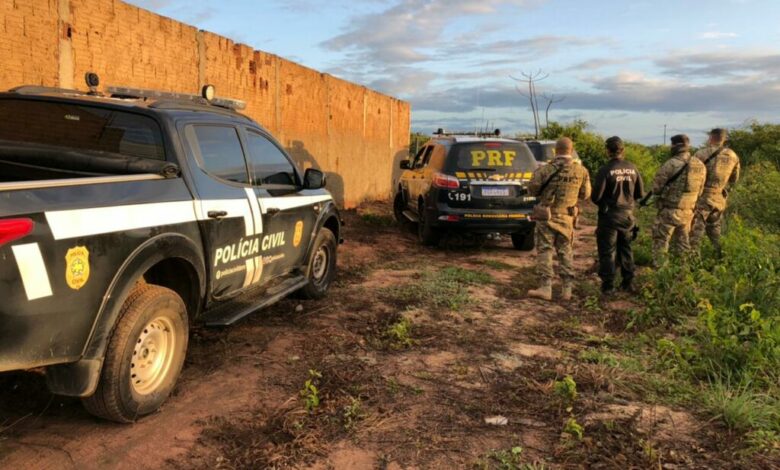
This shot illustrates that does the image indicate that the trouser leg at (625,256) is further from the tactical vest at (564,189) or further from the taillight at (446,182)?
the taillight at (446,182)

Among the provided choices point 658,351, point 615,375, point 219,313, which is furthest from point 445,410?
point 658,351

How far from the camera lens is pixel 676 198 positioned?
7.08 m

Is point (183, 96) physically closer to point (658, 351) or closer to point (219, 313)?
point (219, 313)

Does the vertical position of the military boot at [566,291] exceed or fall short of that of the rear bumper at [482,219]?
it falls short

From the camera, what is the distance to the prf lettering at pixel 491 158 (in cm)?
864

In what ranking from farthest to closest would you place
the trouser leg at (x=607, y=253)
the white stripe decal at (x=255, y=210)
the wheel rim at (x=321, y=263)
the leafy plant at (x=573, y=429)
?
the trouser leg at (x=607, y=253) → the wheel rim at (x=321, y=263) → the white stripe decal at (x=255, y=210) → the leafy plant at (x=573, y=429)

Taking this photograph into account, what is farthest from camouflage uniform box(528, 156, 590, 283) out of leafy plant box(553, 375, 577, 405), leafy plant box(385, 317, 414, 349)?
leafy plant box(553, 375, 577, 405)

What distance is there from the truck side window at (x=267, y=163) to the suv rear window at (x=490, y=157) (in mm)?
3941

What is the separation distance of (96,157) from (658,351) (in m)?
4.30

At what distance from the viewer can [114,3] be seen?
6219 millimetres

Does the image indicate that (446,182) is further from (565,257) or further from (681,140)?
(681,140)

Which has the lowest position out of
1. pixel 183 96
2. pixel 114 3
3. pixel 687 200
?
pixel 687 200

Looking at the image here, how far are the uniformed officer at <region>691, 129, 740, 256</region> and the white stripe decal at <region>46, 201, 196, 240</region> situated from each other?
6.87 metres

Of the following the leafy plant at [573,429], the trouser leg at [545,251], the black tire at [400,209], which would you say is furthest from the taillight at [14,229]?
the black tire at [400,209]
